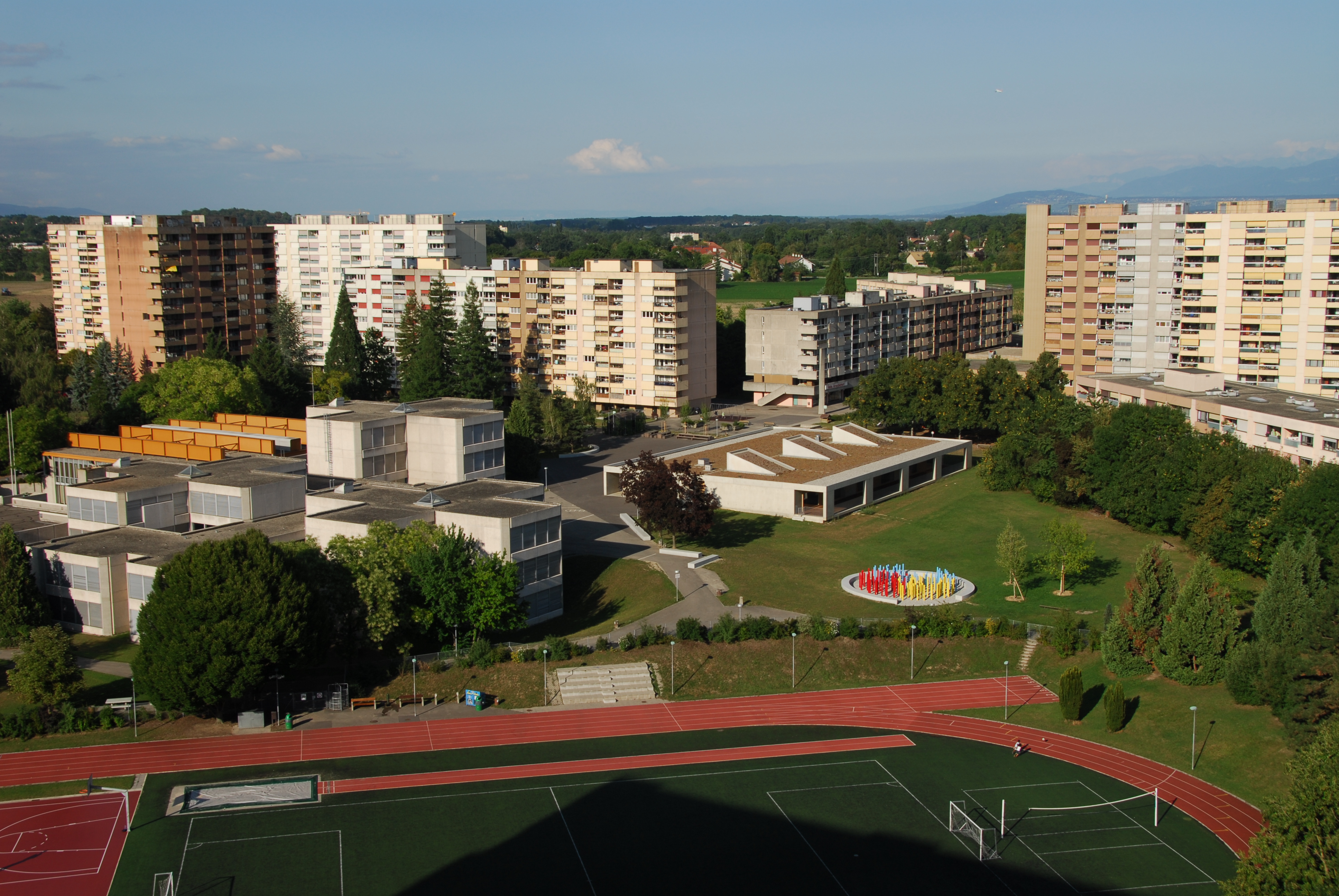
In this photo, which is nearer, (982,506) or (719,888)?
(719,888)

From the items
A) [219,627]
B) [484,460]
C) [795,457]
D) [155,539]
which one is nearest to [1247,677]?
[219,627]

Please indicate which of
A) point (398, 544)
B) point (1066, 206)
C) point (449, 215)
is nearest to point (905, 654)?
point (398, 544)

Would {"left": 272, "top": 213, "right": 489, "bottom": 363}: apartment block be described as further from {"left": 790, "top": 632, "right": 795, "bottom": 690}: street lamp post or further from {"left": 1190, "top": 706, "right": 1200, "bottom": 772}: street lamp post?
{"left": 1190, "top": 706, "right": 1200, "bottom": 772}: street lamp post

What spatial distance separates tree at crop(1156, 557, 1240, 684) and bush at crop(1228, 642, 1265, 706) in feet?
3.32

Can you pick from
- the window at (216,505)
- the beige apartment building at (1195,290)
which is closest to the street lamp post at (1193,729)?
the window at (216,505)

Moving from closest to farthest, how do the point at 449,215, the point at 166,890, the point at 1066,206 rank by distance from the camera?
the point at 166,890 → the point at 1066,206 → the point at 449,215

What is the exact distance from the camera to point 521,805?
3872cm

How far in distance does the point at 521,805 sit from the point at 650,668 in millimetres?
11517

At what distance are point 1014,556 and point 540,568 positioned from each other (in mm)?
23109

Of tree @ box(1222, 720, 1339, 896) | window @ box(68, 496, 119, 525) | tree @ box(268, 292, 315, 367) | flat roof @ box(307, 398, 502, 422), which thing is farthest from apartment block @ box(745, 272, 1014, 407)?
tree @ box(1222, 720, 1339, 896)

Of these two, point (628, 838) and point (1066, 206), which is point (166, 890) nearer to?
point (628, 838)

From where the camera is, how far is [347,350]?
10306 cm

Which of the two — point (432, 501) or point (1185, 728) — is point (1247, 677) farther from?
point (432, 501)

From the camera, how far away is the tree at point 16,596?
50406 millimetres
